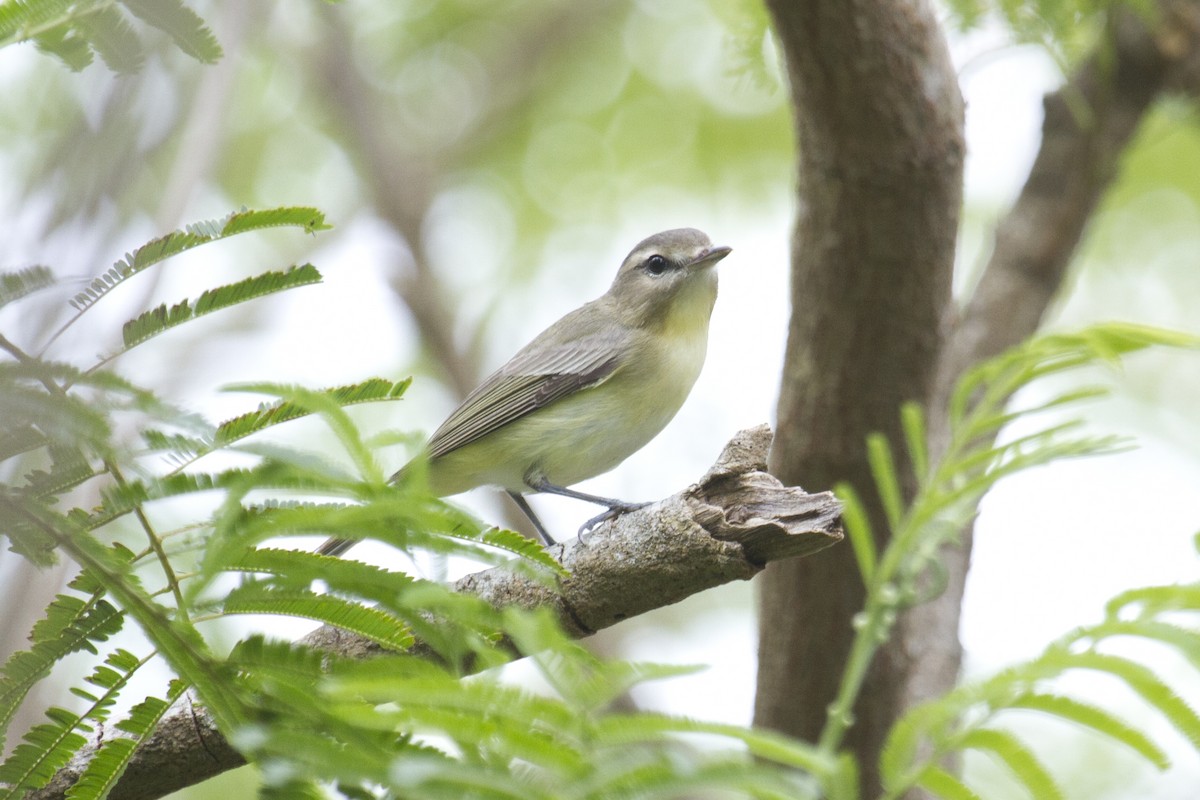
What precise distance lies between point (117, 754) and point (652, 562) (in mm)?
1345

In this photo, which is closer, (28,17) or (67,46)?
(28,17)

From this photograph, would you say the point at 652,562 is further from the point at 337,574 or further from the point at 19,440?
the point at 19,440

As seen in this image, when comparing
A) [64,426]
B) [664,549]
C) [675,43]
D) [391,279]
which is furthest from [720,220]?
[64,426]

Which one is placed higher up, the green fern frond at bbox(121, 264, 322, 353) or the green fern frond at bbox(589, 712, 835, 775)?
the green fern frond at bbox(121, 264, 322, 353)

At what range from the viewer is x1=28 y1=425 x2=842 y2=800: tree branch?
2.80 metres

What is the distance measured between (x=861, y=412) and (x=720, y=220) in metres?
5.24

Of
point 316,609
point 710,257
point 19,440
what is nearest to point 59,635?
point 316,609

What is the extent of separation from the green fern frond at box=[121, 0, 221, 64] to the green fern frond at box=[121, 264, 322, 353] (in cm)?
45

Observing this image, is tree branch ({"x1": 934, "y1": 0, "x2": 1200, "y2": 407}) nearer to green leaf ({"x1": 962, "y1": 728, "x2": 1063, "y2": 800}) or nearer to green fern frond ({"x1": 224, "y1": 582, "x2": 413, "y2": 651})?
green leaf ({"x1": 962, "y1": 728, "x2": 1063, "y2": 800})

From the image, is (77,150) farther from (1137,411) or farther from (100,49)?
(1137,411)

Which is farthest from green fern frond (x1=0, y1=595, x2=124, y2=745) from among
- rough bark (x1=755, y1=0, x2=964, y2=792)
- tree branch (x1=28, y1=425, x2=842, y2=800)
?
rough bark (x1=755, y1=0, x2=964, y2=792)

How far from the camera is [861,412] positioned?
538cm

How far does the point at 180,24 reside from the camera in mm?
2100

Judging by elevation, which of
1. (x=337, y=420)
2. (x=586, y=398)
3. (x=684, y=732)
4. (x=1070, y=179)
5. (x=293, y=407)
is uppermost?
(x=1070, y=179)
